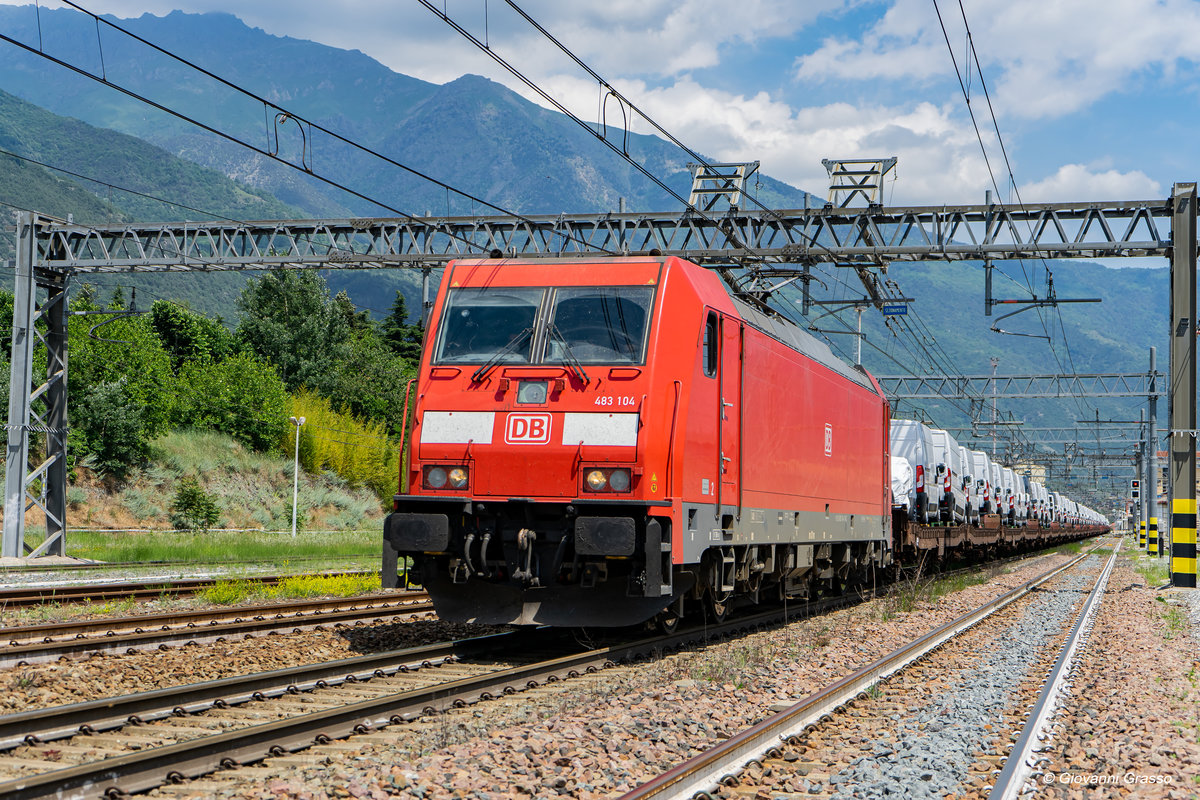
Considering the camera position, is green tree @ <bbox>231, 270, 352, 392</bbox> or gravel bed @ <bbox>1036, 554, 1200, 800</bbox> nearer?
gravel bed @ <bbox>1036, 554, 1200, 800</bbox>

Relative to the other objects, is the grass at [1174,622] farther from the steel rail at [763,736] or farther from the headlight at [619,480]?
the headlight at [619,480]

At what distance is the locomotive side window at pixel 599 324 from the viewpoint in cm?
1067

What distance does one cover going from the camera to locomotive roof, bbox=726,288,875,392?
42.4 ft

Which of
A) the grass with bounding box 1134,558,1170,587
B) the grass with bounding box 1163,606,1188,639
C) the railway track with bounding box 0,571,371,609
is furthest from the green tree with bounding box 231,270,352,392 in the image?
the grass with bounding box 1163,606,1188,639

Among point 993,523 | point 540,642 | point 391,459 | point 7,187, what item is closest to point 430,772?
point 540,642

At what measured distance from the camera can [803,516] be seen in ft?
47.8

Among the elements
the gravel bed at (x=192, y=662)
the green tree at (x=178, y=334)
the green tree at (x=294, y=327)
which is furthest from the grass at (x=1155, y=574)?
the green tree at (x=178, y=334)

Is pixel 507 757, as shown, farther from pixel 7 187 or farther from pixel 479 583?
pixel 7 187

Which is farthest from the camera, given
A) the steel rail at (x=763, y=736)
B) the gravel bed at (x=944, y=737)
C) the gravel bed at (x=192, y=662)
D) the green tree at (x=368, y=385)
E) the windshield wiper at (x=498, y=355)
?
the green tree at (x=368, y=385)

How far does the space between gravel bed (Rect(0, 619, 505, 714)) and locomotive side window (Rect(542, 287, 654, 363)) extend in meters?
3.53

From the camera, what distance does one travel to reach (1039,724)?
7.88 m

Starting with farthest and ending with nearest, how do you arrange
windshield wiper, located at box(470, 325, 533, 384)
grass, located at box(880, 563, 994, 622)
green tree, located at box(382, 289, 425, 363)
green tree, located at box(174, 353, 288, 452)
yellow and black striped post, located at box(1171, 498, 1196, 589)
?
green tree, located at box(382, 289, 425, 363) < green tree, located at box(174, 353, 288, 452) < yellow and black striped post, located at box(1171, 498, 1196, 589) < grass, located at box(880, 563, 994, 622) < windshield wiper, located at box(470, 325, 533, 384)

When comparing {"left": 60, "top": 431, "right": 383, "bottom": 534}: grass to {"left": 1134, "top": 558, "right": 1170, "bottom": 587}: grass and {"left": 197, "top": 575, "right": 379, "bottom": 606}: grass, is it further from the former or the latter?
{"left": 1134, "top": 558, "right": 1170, "bottom": 587}: grass

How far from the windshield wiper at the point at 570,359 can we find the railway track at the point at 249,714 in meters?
2.53
